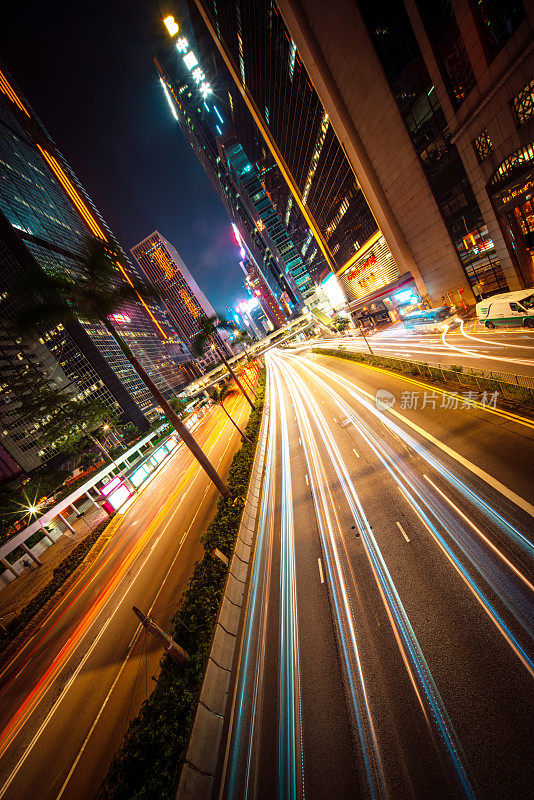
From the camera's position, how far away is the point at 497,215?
28.4m

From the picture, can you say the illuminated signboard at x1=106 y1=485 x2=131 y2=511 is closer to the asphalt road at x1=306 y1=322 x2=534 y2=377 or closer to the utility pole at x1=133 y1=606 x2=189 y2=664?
the utility pole at x1=133 y1=606 x2=189 y2=664

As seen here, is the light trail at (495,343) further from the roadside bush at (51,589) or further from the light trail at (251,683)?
the roadside bush at (51,589)

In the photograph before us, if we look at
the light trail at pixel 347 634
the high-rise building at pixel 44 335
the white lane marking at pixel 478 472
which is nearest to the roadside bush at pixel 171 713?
the light trail at pixel 347 634

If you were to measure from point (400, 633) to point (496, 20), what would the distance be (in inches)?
1717

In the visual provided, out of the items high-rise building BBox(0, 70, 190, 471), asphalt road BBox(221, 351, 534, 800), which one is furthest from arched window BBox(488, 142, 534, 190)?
high-rise building BBox(0, 70, 190, 471)

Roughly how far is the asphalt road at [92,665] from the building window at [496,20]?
44.7 m

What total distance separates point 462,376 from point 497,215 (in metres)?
23.4

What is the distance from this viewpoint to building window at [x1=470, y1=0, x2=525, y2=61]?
2122cm

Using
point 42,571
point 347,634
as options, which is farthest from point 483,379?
point 42,571

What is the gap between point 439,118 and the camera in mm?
30969

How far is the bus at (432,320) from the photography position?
119 feet

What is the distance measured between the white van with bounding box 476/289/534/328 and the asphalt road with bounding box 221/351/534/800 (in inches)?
568

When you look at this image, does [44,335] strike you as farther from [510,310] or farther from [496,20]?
[496,20]

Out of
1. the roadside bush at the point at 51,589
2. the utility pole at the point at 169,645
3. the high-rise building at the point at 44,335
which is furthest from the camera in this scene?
the high-rise building at the point at 44,335
